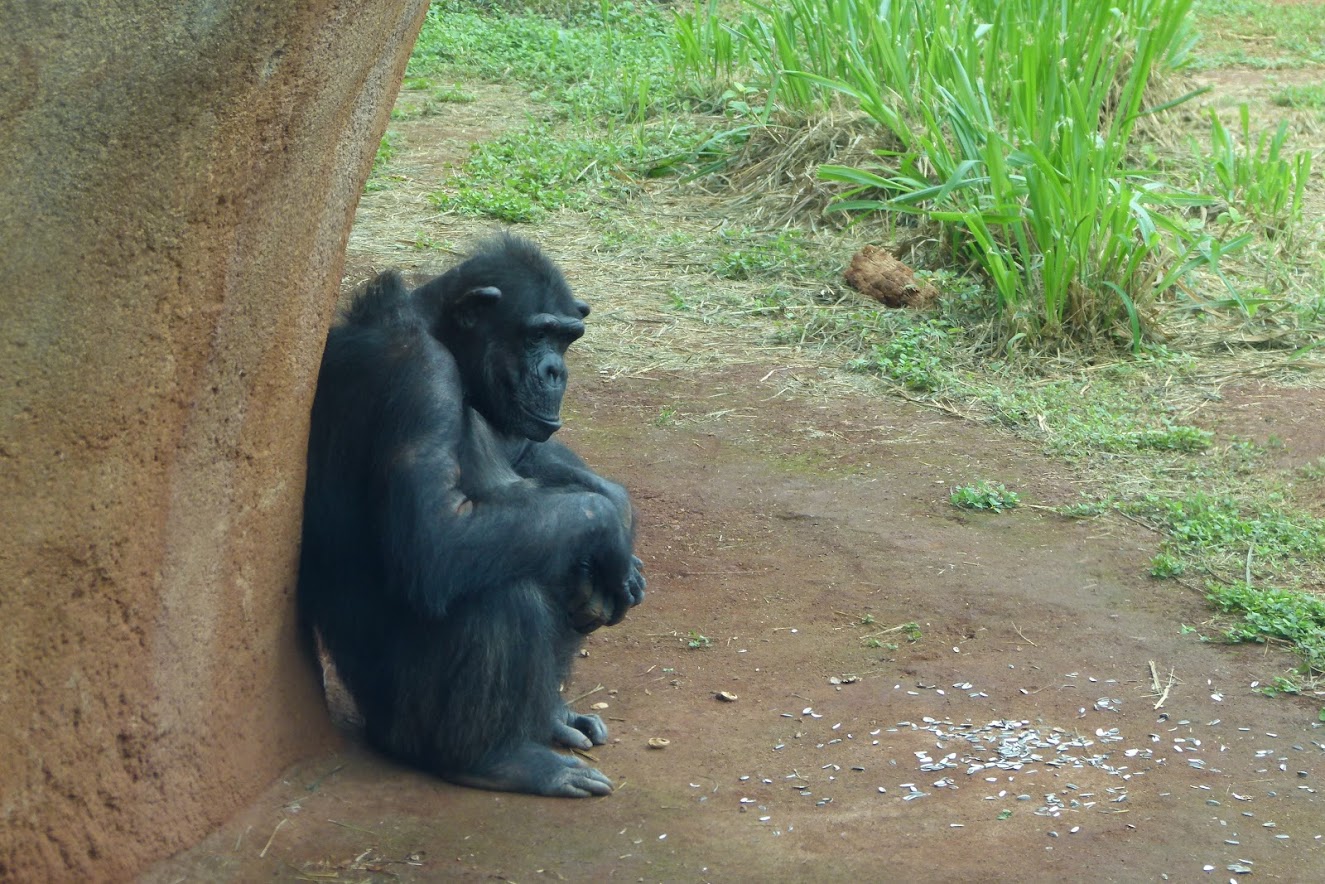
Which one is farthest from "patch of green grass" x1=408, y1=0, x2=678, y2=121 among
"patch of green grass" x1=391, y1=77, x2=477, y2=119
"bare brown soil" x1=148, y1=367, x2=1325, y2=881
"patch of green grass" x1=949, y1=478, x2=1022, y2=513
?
"patch of green grass" x1=949, y1=478, x2=1022, y2=513

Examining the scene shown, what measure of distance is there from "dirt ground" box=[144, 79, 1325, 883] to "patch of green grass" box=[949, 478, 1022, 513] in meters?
0.05

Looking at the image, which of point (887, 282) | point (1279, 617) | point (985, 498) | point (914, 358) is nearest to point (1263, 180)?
point (887, 282)

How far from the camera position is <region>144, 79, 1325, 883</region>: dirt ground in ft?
10.2

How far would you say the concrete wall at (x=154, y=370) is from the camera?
240 centimetres

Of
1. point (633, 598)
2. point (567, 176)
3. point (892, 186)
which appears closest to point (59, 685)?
point (633, 598)

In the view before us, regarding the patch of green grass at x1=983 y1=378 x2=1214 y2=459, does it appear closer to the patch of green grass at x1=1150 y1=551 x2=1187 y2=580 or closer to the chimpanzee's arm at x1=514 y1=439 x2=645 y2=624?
the patch of green grass at x1=1150 y1=551 x2=1187 y2=580

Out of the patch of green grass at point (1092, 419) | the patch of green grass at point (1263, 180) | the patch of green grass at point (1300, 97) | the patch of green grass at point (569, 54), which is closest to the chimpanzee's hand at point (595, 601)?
the patch of green grass at point (1092, 419)

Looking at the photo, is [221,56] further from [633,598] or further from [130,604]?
[633,598]

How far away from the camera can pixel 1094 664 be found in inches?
160

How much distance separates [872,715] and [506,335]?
1.38 m

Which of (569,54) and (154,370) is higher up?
(569,54)

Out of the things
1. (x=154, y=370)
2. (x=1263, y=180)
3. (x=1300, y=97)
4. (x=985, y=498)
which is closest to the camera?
(x=154, y=370)

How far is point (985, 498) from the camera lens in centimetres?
514

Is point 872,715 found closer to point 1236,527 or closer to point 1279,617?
point 1279,617
